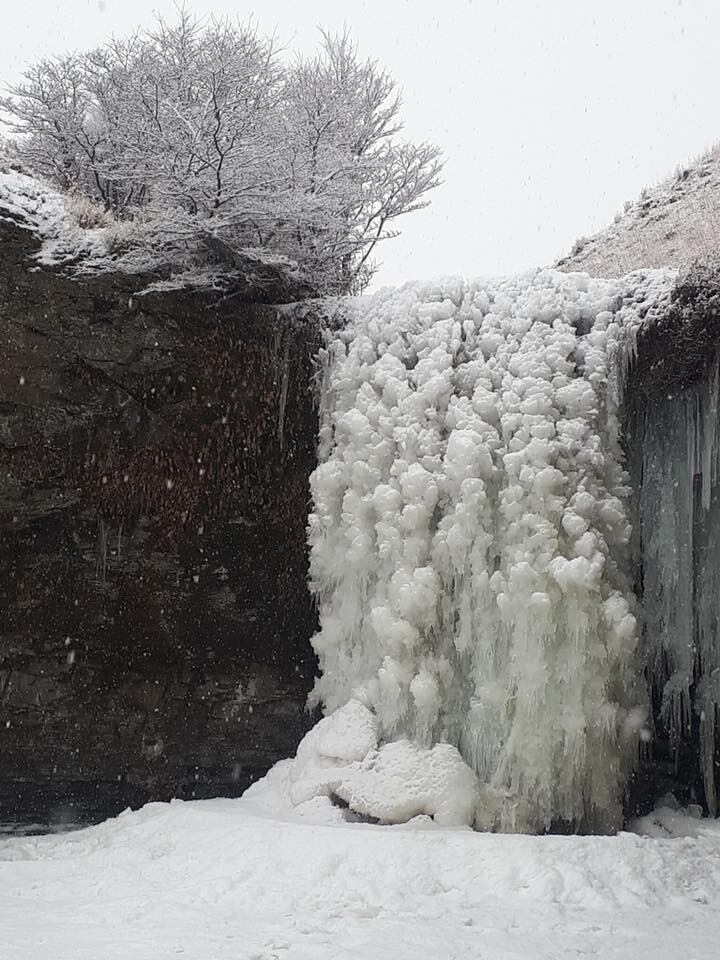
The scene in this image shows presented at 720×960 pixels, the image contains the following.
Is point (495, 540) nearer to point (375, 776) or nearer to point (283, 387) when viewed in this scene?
point (375, 776)

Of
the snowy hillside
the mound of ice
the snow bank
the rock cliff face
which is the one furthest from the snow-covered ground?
the snow bank

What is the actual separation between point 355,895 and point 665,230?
8.34 metres

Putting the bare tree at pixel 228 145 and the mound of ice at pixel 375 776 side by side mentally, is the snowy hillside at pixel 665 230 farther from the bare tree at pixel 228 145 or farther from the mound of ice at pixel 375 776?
the mound of ice at pixel 375 776

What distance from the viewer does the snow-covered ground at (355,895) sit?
14.1 feet

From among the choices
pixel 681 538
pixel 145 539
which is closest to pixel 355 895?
pixel 681 538

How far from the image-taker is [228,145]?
7.99 metres

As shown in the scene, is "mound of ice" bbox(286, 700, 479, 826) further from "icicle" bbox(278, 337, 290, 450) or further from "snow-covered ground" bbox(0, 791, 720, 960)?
"icicle" bbox(278, 337, 290, 450)

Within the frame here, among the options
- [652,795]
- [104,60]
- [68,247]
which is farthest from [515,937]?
[104,60]

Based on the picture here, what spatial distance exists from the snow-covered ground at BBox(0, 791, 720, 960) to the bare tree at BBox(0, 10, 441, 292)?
4.91m

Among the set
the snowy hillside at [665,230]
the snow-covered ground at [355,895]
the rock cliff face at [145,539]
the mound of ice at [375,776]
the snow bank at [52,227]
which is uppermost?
the snowy hillside at [665,230]

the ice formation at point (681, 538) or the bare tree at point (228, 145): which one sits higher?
the bare tree at point (228, 145)

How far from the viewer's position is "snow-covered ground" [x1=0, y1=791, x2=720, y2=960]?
431 centimetres

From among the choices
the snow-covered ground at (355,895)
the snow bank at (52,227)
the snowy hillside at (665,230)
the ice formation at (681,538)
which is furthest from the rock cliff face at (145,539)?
the snowy hillside at (665,230)

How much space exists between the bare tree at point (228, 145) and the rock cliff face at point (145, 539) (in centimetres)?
92
